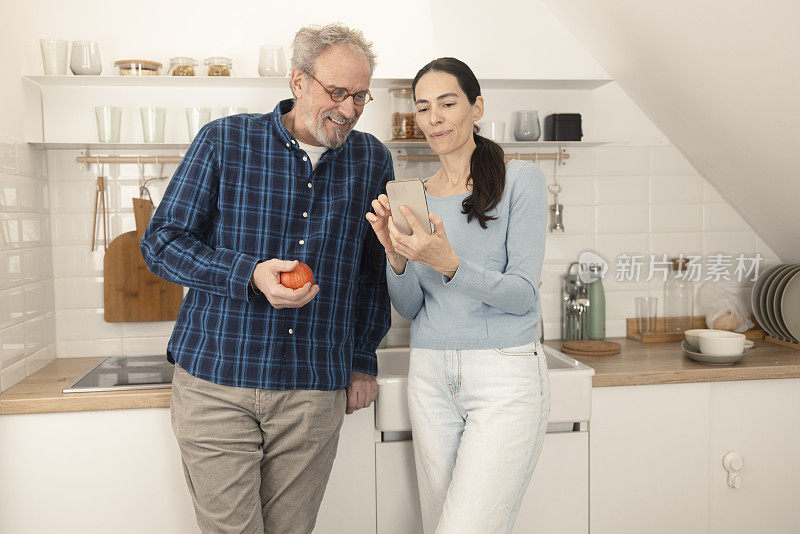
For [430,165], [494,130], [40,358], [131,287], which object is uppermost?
[494,130]

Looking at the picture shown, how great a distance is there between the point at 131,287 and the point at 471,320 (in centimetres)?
142

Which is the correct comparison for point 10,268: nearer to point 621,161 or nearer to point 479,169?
point 479,169

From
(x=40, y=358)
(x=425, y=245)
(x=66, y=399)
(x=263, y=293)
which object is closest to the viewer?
(x=425, y=245)

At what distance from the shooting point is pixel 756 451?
7.32 ft

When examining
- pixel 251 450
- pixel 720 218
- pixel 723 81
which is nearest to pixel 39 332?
pixel 251 450

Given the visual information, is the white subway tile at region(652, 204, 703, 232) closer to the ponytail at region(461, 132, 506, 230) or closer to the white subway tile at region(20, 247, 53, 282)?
the ponytail at region(461, 132, 506, 230)

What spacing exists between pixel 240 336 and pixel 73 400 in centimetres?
69

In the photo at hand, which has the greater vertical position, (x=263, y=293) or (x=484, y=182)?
(x=484, y=182)

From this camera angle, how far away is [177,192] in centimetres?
154

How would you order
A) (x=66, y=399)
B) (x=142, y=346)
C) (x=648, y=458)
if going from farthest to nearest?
1. (x=142, y=346)
2. (x=648, y=458)
3. (x=66, y=399)

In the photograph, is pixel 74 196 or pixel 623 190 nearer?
pixel 74 196

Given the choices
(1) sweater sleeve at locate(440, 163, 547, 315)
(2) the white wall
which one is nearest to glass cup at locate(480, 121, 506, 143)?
(2) the white wall

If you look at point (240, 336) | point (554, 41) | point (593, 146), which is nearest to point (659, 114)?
point (593, 146)

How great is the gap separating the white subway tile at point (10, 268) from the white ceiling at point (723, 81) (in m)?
2.01
